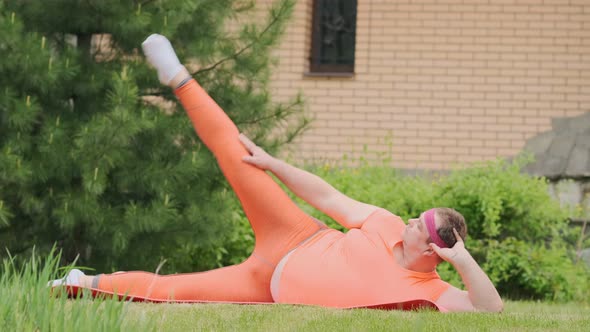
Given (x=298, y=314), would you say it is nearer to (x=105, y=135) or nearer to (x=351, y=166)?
(x=105, y=135)

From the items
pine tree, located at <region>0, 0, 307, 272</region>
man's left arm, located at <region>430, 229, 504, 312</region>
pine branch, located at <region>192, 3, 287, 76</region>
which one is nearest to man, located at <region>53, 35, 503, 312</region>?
man's left arm, located at <region>430, 229, 504, 312</region>

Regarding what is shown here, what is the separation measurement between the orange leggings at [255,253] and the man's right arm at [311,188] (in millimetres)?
48

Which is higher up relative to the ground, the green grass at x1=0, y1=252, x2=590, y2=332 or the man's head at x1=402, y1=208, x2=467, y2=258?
the man's head at x1=402, y1=208, x2=467, y2=258

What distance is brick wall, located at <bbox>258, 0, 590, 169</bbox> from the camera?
32.6ft

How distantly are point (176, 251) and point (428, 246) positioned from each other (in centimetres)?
295

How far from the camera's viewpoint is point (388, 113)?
10148 mm

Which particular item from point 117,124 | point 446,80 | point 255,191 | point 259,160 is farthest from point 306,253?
point 446,80

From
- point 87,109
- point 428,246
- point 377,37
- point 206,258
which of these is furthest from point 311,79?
point 428,246

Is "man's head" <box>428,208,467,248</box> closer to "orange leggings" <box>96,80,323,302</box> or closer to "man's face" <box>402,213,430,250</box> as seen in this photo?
"man's face" <box>402,213,430,250</box>

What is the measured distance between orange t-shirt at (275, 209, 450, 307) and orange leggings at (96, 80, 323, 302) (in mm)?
147

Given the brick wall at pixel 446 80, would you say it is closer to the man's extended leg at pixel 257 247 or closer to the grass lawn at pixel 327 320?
the man's extended leg at pixel 257 247

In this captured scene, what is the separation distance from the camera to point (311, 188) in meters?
5.11

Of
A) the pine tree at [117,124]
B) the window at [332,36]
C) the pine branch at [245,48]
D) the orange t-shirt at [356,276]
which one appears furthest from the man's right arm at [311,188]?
the window at [332,36]

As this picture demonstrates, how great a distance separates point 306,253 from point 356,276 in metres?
0.27
